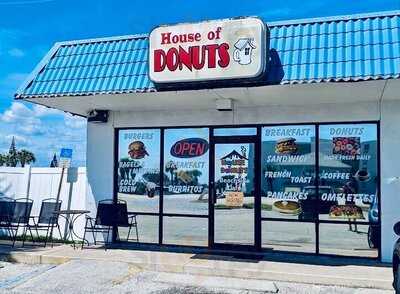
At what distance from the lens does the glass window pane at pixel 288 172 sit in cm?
961

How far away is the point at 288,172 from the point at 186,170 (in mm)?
2115

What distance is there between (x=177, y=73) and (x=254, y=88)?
4.24 feet

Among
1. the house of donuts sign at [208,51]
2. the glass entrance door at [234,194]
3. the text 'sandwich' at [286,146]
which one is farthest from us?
the glass entrance door at [234,194]

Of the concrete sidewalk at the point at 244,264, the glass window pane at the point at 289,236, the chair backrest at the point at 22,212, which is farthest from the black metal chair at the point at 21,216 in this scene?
the glass window pane at the point at 289,236

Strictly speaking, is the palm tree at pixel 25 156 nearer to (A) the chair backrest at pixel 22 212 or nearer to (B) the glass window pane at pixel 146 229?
(A) the chair backrest at pixel 22 212

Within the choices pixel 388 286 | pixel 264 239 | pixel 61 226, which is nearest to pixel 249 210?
pixel 264 239

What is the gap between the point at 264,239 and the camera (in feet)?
32.2

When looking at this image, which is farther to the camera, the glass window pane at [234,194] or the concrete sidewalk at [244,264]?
the glass window pane at [234,194]

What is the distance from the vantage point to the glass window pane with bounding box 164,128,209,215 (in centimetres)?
1034

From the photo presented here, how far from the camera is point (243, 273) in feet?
27.0

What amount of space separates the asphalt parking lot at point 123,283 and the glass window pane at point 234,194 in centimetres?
187

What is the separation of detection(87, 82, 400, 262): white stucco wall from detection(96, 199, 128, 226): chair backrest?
1.24ft

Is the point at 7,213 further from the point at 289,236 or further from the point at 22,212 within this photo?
the point at 289,236

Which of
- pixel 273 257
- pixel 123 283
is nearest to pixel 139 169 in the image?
pixel 123 283
